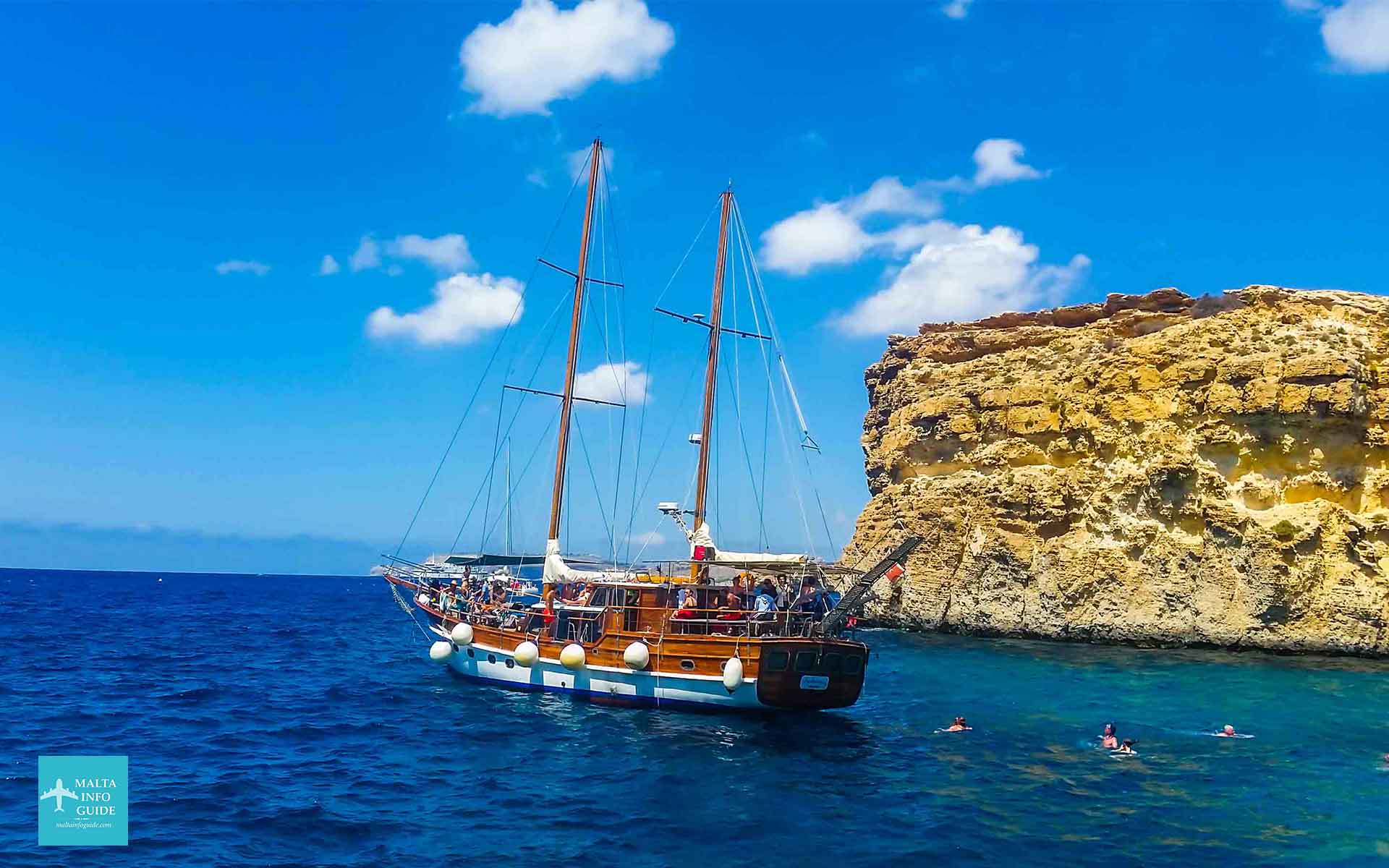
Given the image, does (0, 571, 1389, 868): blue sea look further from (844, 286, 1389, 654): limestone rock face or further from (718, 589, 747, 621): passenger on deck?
(844, 286, 1389, 654): limestone rock face

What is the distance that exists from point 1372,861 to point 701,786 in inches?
491

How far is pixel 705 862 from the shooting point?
1555 cm

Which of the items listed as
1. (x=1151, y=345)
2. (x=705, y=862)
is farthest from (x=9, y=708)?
(x=1151, y=345)

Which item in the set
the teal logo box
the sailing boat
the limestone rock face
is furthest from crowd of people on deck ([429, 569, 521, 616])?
the limestone rock face

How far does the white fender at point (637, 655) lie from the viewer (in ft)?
92.1

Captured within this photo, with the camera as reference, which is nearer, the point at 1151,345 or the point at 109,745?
the point at 109,745

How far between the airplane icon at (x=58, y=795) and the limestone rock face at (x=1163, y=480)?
4474 cm

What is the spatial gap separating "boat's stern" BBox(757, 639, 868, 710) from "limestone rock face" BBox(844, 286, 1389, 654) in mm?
26146

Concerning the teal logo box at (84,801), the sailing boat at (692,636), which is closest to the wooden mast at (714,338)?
the sailing boat at (692,636)

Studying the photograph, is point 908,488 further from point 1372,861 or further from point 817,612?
point 1372,861

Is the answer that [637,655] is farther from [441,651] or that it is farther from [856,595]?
[441,651]

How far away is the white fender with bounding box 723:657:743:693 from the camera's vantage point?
26234 mm

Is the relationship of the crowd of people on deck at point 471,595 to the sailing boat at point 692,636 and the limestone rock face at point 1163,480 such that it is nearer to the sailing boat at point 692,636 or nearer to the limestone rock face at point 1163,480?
the sailing boat at point 692,636

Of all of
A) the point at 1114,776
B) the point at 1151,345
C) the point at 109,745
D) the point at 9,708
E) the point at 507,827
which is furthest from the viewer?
the point at 1151,345
